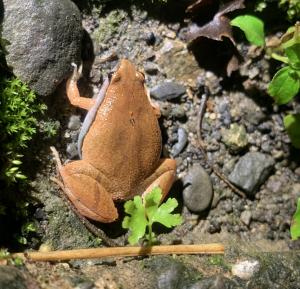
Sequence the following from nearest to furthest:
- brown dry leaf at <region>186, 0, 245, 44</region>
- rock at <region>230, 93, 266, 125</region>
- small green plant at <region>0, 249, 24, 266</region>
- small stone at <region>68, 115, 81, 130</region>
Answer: small green plant at <region>0, 249, 24, 266</region>, small stone at <region>68, 115, 81, 130</region>, brown dry leaf at <region>186, 0, 245, 44</region>, rock at <region>230, 93, 266, 125</region>

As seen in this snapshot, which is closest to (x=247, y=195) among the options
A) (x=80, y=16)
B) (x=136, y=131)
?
(x=136, y=131)

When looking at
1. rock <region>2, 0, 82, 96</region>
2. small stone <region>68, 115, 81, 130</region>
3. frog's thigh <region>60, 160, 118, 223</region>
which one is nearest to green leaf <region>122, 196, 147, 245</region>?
frog's thigh <region>60, 160, 118, 223</region>

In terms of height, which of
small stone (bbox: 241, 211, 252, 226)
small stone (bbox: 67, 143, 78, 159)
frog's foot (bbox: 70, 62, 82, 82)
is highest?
frog's foot (bbox: 70, 62, 82, 82)

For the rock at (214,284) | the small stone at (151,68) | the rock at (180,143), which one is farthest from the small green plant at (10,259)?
the small stone at (151,68)

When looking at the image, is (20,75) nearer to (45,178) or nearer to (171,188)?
(45,178)

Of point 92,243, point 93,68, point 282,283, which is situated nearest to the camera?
point 282,283

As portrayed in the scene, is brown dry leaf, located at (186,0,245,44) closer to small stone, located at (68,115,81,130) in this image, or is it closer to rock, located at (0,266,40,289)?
small stone, located at (68,115,81,130)
